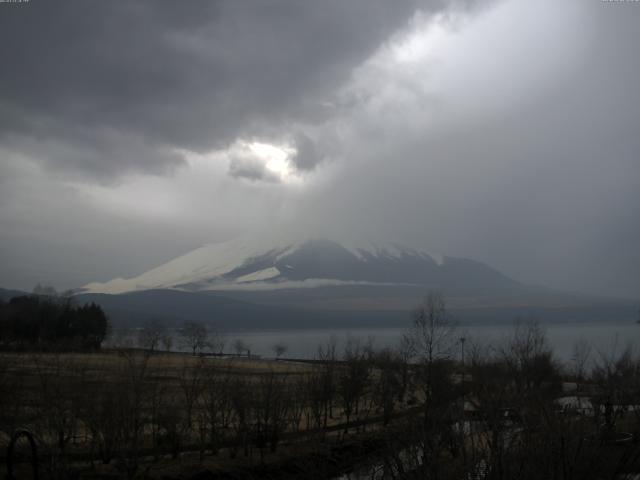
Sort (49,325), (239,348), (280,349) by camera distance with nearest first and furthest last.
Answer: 1. (49,325)
2. (280,349)
3. (239,348)

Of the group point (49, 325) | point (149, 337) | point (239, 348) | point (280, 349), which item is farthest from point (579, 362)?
point (239, 348)

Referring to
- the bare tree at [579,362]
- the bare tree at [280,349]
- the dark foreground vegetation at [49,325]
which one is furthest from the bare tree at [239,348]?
the bare tree at [579,362]

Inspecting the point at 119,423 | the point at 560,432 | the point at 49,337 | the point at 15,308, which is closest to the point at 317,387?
the point at 119,423

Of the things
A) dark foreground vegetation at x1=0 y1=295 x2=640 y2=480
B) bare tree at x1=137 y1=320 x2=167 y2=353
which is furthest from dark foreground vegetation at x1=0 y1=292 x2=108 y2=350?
dark foreground vegetation at x1=0 y1=295 x2=640 y2=480

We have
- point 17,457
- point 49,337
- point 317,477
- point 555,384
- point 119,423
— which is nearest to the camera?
point 317,477

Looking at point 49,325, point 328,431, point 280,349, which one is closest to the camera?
point 328,431

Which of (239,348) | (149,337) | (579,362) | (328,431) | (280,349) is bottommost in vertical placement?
(239,348)

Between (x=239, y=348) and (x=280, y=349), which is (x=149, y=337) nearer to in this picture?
(x=239, y=348)

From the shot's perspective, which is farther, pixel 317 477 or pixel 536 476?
pixel 317 477

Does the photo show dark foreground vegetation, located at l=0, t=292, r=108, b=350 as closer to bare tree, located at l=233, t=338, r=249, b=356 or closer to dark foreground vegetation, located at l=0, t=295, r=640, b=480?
bare tree, located at l=233, t=338, r=249, b=356

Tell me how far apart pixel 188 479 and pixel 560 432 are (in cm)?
1830

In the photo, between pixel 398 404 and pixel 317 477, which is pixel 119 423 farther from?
pixel 398 404

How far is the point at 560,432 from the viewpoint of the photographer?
11773 mm

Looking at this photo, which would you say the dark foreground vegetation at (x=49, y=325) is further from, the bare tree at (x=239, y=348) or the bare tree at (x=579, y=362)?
the bare tree at (x=579, y=362)
